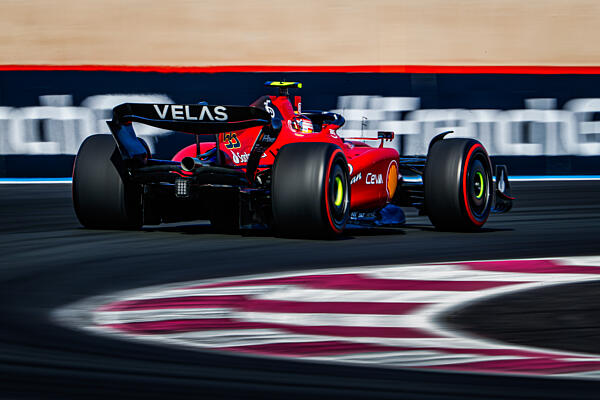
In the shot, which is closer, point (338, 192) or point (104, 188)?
point (338, 192)

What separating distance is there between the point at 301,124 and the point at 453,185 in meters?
1.51

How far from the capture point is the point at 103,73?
53.8ft

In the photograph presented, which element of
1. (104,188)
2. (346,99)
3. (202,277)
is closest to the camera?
(202,277)

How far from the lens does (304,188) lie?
28.4ft

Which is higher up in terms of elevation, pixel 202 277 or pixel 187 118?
pixel 187 118

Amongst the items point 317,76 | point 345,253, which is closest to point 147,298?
point 345,253

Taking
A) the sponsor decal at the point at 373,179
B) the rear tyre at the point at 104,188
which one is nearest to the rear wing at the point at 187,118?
the rear tyre at the point at 104,188

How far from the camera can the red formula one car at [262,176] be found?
8.78 meters

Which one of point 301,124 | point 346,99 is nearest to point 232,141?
point 301,124

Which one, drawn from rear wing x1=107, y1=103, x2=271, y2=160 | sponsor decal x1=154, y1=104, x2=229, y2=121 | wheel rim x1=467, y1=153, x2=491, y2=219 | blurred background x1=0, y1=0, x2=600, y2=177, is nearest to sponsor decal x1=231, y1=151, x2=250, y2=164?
rear wing x1=107, y1=103, x2=271, y2=160

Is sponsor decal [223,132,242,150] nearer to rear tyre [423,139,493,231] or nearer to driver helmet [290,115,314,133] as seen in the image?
driver helmet [290,115,314,133]

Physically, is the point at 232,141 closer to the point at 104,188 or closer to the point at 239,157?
the point at 239,157

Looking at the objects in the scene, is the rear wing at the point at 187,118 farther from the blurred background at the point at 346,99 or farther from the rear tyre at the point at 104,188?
the blurred background at the point at 346,99

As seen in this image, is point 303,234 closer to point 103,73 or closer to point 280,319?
point 280,319
